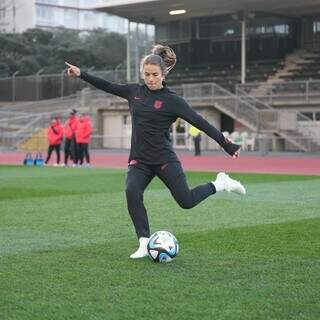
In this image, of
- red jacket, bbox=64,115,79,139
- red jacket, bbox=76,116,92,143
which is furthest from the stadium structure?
red jacket, bbox=76,116,92,143

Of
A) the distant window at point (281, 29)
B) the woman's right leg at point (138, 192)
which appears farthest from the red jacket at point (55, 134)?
the distant window at point (281, 29)

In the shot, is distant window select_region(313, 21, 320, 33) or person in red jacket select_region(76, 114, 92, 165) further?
distant window select_region(313, 21, 320, 33)

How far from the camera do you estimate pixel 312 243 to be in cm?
874

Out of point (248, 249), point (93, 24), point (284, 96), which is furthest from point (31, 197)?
point (93, 24)

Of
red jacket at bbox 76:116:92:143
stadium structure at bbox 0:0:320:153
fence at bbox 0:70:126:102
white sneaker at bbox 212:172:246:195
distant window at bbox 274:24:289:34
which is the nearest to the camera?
white sneaker at bbox 212:172:246:195

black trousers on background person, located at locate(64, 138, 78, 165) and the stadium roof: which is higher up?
the stadium roof

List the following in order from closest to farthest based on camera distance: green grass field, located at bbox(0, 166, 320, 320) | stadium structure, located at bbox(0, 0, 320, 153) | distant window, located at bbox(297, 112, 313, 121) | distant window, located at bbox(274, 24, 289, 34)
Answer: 1. green grass field, located at bbox(0, 166, 320, 320)
2. distant window, located at bbox(297, 112, 313, 121)
3. stadium structure, located at bbox(0, 0, 320, 153)
4. distant window, located at bbox(274, 24, 289, 34)

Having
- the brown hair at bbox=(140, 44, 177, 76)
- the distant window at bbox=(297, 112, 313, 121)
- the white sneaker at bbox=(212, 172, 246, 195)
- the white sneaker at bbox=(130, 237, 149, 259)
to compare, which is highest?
the brown hair at bbox=(140, 44, 177, 76)

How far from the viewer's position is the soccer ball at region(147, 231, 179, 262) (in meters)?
7.53

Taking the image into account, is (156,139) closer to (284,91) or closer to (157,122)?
(157,122)

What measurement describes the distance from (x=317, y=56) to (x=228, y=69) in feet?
20.2

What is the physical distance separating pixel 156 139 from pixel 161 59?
763mm

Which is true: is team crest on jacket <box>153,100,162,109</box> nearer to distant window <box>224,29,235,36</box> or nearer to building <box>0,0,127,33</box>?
distant window <box>224,29,235,36</box>

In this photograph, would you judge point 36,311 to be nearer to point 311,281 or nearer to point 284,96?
point 311,281
